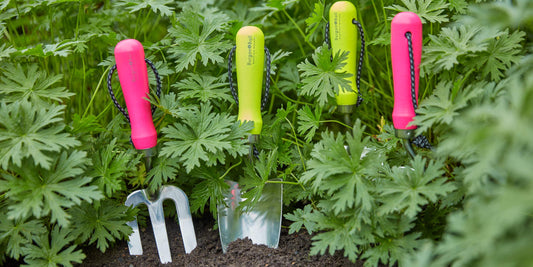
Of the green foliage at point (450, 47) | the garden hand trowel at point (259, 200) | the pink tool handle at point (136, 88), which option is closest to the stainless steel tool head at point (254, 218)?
the garden hand trowel at point (259, 200)

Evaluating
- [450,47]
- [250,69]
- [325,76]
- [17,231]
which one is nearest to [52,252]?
[17,231]

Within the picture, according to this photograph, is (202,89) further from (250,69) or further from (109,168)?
(109,168)

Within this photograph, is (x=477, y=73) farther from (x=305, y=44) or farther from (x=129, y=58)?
(x=129, y=58)

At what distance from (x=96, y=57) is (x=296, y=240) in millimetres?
809

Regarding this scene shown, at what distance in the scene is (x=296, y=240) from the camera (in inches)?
42.8

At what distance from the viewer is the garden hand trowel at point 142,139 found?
993mm

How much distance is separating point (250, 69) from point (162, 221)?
0.42 metres

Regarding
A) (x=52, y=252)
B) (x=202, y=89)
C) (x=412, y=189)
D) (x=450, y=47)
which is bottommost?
(x=52, y=252)

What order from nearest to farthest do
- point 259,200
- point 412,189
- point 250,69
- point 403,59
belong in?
point 412,189, point 403,59, point 250,69, point 259,200

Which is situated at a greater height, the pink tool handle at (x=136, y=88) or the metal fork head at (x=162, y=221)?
the pink tool handle at (x=136, y=88)

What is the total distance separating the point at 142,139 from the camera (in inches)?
40.6

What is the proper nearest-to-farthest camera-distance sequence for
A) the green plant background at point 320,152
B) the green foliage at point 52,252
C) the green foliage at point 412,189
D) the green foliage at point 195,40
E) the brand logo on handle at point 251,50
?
the green plant background at point 320,152, the green foliage at point 412,189, the green foliage at point 52,252, the brand logo on handle at point 251,50, the green foliage at point 195,40

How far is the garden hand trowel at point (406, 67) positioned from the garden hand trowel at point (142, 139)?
54cm

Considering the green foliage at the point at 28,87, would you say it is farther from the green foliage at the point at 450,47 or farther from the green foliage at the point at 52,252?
the green foliage at the point at 450,47
